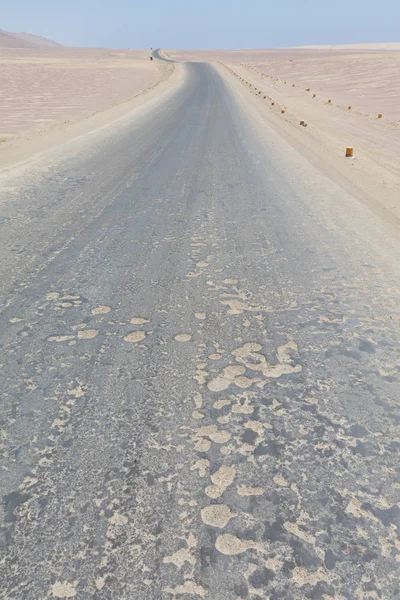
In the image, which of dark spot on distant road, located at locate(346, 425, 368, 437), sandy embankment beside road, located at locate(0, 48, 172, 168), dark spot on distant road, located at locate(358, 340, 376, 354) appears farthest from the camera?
sandy embankment beside road, located at locate(0, 48, 172, 168)

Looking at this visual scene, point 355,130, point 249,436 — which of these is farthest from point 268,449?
point 355,130

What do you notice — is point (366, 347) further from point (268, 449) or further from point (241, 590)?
point (241, 590)

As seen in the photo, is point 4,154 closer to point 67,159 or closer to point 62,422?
point 67,159

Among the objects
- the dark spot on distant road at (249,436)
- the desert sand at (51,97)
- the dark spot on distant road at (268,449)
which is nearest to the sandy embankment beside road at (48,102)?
the desert sand at (51,97)

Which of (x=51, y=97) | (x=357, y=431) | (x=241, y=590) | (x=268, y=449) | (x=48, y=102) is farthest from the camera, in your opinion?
(x=51, y=97)

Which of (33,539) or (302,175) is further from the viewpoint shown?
(302,175)

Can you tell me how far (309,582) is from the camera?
1.39m

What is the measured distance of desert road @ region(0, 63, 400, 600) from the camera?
1.45 metres

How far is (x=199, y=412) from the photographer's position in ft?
6.89

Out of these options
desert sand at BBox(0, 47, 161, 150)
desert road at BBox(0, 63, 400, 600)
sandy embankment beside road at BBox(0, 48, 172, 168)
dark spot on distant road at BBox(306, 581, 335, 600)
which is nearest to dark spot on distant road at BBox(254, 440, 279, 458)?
desert road at BBox(0, 63, 400, 600)

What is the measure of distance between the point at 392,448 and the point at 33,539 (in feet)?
4.89

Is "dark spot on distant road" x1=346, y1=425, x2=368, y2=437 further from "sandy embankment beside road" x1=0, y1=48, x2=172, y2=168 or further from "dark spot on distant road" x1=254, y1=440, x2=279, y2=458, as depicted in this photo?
"sandy embankment beside road" x1=0, y1=48, x2=172, y2=168

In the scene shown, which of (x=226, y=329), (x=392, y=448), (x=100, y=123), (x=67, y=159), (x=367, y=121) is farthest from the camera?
(x=367, y=121)

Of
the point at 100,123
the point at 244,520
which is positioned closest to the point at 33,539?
the point at 244,520
